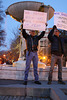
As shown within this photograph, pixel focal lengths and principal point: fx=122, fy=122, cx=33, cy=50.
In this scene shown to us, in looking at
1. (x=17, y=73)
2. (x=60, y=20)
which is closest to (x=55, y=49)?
(x=60, y=20)

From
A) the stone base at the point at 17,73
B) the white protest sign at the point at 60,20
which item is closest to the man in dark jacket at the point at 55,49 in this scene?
the white protest sign at the point at 60,20

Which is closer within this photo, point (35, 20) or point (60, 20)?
point (35, 20)

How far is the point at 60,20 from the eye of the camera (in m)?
4.40

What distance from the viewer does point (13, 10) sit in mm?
6594

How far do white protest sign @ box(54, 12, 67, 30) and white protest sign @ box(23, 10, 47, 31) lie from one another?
1.47ft

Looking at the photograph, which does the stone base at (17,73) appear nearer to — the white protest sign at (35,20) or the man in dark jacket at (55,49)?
the man in dark jacket at (55,49)

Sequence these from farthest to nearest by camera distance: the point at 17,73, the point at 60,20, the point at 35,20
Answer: the point at 17,73
the point at 60,20
the point at 35,20

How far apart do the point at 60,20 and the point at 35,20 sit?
0.93m

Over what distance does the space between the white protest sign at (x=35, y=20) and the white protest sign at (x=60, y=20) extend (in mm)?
449

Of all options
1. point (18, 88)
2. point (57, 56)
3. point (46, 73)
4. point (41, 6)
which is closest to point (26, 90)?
point (18, 88)

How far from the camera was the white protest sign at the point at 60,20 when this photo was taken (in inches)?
171

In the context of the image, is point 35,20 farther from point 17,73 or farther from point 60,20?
point 17,73

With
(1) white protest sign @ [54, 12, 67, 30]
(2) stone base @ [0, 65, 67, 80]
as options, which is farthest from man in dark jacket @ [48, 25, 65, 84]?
(2) stone base @ [0, 65, 67, 80]

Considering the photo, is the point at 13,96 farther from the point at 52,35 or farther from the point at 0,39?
the point at 0,39
